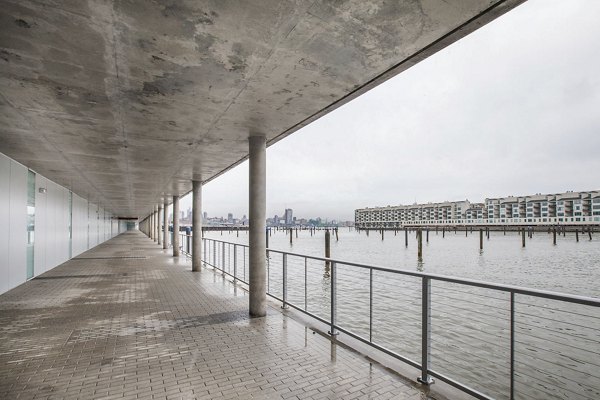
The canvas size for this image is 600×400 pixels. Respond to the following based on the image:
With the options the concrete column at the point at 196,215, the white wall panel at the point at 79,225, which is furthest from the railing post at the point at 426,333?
the white wall panel at the point at 79,225

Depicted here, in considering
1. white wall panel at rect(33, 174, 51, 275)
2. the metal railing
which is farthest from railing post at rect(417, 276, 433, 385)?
white wall panel at rect(33, 174, 51, 275)

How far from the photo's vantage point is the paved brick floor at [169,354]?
3469 mm

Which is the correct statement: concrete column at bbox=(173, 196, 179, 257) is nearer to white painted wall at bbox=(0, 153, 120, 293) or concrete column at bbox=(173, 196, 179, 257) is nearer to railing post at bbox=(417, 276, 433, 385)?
white painted wall at bbox=(0, 153, 120, 293)

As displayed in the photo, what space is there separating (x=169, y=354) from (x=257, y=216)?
288cm

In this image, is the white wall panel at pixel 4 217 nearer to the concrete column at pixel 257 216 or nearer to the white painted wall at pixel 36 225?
the white painted wall at pixel 36 225

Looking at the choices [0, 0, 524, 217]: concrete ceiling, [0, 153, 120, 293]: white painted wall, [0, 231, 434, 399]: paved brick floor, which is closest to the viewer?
[0, 0, 524, 217]: concrete ceiling

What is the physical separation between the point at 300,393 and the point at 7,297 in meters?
8.09

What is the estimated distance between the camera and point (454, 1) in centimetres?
271

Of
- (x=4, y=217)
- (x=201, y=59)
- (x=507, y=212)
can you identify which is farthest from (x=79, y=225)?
(x=507, y=212)

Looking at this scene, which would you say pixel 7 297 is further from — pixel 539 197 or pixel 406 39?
pixel 539 197

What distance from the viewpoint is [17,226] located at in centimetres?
905

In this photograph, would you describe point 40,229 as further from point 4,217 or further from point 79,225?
point 79,225

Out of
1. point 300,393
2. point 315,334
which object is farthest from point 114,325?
point 300,393

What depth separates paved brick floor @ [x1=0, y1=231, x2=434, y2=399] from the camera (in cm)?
347
